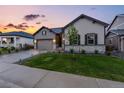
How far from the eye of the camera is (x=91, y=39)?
23.0 meters

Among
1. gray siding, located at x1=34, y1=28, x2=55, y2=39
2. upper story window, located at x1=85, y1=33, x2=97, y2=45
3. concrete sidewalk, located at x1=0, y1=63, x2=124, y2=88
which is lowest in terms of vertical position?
concrete sidewalk, located at x1=0, y1=63, x2=124, y2=88

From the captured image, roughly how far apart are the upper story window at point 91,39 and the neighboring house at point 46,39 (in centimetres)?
1079

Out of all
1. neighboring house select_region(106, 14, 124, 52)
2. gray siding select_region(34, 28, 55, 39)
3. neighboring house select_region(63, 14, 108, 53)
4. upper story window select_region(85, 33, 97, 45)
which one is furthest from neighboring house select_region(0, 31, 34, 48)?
upper story window select_region(85, 33, 97, 45)

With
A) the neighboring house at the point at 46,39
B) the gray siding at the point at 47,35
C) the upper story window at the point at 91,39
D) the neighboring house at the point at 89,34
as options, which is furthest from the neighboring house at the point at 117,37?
the gray siding at the point at 47,35

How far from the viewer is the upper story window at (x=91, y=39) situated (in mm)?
22797

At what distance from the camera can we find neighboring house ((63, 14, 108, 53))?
74.5 feet

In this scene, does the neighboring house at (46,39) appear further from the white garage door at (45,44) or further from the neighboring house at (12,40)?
the neighboring house at (12,40)

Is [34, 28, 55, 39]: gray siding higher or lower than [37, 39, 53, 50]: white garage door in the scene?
higher

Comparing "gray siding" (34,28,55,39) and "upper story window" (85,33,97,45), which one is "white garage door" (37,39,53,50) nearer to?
"gray siding" (34,28,55,39)

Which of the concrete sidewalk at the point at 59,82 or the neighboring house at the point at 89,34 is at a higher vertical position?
the neighboring house at the point at 89,34

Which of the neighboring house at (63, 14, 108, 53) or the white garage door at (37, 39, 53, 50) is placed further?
the white garage door at (37, 39, 53, 50)

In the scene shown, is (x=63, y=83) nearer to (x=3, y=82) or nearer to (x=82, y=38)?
(x=3, y=82)
